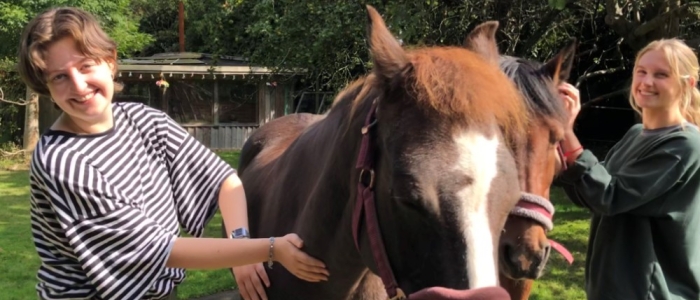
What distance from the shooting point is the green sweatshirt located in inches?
92.4

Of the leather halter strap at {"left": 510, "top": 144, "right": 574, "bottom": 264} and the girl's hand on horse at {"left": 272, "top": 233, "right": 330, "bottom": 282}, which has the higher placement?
the leather halter strap at {"left": 510, "top": 144, "right": 574, "bottom": 264}

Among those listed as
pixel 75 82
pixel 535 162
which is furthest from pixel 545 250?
pixel 75 82

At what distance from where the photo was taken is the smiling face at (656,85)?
248 cm

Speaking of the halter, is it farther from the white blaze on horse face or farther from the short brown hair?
the short brown hair

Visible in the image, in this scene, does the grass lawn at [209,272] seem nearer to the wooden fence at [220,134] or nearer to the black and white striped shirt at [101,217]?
the black and white striped shirt at [101,217]

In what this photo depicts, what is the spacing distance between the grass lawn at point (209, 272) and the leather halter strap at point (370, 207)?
4398 mm

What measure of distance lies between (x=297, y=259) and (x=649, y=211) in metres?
1.49

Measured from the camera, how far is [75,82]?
1657 millimetres

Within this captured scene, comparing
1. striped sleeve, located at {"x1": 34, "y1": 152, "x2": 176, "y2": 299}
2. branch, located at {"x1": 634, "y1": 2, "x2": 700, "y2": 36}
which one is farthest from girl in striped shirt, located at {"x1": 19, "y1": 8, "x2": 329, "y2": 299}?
branch, located at {"x1": 634, "y1": 2, "x2": 700, "y2": 36}

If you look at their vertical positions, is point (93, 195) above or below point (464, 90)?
below

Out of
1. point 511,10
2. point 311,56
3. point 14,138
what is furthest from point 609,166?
point 14,138

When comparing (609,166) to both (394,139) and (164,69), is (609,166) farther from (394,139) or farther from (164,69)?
(164,69)

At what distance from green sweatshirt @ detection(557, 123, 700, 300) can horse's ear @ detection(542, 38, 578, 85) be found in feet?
1.18

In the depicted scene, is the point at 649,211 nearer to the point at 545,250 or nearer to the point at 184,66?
the point at 545,250
